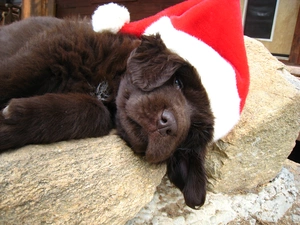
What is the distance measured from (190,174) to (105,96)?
2.49 ft

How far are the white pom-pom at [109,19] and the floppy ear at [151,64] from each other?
45cm

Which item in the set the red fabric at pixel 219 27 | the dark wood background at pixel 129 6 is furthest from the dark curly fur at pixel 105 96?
the dark wood background at pixel 129 6

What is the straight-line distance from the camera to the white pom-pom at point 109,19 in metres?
2.05

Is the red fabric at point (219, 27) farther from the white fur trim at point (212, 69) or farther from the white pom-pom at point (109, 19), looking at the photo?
the white pom-pom at point (109, 19)

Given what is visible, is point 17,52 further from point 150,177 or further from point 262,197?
point 262,197

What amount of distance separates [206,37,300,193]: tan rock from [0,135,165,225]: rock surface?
2.81 feet

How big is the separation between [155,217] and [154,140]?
78cm

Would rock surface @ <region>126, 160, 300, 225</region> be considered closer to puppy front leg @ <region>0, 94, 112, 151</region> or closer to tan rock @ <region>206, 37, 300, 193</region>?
tan rock @ <region>206, 37, 300, 193</region>

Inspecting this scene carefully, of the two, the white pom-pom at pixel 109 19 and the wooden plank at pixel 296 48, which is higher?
the white pom-pom at pixel 109 19

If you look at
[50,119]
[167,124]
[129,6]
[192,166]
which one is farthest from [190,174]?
[129,6]

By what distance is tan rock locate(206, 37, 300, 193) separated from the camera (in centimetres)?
238

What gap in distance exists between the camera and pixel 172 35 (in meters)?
1.82


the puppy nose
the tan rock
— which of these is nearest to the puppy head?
the puppy nose

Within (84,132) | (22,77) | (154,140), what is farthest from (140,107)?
(22,77)
